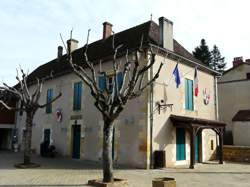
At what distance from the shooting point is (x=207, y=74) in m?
17.9

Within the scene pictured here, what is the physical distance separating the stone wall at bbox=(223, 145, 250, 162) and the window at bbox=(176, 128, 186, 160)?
4410 mm

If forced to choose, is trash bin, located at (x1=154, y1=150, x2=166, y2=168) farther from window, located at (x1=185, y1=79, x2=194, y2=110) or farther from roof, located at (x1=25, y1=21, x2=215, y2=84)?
roof, located at (x1=25, y1=21, x2=215, y2=84)

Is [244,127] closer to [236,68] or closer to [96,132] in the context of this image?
[236,68]

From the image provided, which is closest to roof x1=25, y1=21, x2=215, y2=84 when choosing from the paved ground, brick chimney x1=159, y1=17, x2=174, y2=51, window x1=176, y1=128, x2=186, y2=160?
brick chimney x1=159, y1=17, x2=174, y2=51

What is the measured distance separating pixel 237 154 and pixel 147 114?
302 inches

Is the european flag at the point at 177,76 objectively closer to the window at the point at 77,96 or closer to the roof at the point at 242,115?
the window at the point at 77,96

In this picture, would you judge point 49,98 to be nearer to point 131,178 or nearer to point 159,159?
point 159,159

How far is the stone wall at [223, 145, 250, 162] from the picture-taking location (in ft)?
56.6

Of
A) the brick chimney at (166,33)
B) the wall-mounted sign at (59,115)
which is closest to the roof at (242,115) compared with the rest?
the brick chimney at (166,33)

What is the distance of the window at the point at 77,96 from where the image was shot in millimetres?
17281

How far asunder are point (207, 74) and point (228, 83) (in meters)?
8.87

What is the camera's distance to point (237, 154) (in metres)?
17.6

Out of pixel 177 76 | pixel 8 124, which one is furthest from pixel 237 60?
pixel 8 124

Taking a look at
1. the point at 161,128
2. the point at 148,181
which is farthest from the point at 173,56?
the point at 148,181
